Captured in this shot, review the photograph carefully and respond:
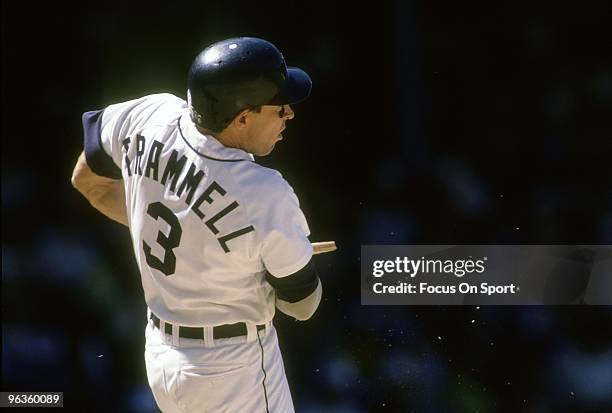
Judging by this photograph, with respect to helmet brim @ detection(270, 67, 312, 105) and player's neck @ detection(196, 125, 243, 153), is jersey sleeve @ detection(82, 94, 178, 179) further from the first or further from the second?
helmet brim @ detection(270, 67, 312, 105)

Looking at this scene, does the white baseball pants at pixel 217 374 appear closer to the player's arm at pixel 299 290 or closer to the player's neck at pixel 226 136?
the player's arm at pixel 299 290

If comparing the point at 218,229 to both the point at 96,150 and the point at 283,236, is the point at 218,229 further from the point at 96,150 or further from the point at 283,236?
the point at 96,150

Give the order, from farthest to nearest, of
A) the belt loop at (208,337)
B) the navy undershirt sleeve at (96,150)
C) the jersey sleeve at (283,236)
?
the navy undershirt sleeve at (96,150) < the belt loop at (208,337) < the jersey sleeve at (283,236)

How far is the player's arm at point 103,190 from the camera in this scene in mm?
2291

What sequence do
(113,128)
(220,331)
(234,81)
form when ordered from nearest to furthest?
1. (234,81)
2. (220,331)
3. (113,128)

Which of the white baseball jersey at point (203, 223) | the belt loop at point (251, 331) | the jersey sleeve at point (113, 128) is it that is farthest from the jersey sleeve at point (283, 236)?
the jersey sleeve at point (113, 128)

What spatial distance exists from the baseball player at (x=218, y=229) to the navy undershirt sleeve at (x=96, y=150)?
2.8 inches

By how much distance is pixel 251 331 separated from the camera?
201 cm

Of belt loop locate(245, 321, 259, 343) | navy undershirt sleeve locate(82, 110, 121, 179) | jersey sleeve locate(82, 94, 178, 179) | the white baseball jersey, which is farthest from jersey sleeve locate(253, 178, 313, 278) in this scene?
navy undershirt sleeve locate(82, 110, 121, 179)

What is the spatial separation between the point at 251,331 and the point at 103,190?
60 centimetres

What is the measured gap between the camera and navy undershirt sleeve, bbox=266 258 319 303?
193 cm

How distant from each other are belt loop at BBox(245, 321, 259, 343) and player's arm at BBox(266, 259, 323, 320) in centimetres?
8

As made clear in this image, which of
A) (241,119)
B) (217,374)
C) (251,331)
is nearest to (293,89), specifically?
(241,119)

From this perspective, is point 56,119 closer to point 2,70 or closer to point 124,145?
point 2,70
